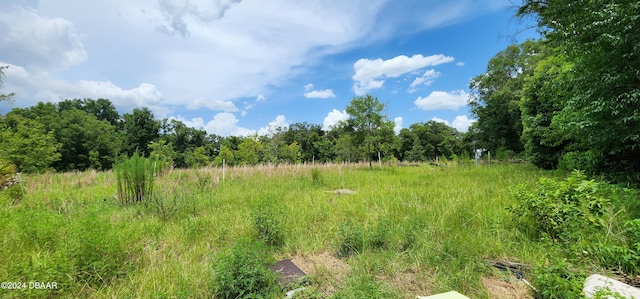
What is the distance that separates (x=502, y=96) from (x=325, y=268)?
772 inches

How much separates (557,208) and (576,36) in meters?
3.73

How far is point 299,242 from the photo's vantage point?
3055 mm

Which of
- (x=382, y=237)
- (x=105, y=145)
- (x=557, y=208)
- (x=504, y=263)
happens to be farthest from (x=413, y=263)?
(x=105, y=145)

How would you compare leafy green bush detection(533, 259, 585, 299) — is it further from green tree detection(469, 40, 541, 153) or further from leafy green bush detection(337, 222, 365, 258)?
green tree detection(469, 40, 541, 153)

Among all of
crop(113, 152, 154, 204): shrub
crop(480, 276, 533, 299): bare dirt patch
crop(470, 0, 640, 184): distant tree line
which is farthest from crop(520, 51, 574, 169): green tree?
crop(113, 152, 154, 204): shrub

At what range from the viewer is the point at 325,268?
239 cm

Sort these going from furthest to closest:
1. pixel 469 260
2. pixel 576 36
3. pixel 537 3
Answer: pixel 537 3
pixel 576 36
pixel 469 260

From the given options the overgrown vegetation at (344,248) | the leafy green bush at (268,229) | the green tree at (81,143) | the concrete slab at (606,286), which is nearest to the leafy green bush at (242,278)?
the overgrown vegetation at (344,248)

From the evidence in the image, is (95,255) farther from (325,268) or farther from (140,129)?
(140,129)

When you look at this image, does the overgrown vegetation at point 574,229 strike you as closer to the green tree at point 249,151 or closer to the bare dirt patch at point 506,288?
the bare dirt patch at point 506,288

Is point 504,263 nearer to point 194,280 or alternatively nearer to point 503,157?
point 194,280

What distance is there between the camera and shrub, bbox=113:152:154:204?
5039 millimetres

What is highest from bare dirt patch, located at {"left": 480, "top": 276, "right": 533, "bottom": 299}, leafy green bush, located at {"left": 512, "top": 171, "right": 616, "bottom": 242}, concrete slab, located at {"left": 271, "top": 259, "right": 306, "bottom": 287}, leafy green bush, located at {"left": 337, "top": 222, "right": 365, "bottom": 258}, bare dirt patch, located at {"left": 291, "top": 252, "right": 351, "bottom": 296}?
leafy green bush, located at {"left": 512, "top": 171, "right": 616, "bottom": 242}

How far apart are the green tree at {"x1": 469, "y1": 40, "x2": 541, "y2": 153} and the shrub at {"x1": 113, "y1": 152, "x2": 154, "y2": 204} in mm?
18889
